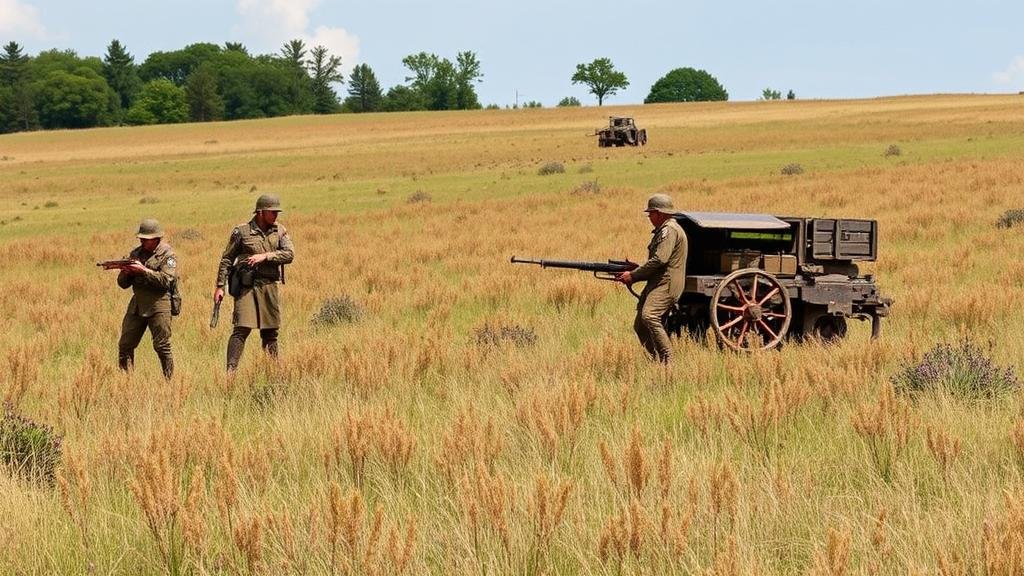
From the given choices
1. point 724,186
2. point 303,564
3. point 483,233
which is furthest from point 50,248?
point 303,564

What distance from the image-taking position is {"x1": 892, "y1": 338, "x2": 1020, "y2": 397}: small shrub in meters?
6.75

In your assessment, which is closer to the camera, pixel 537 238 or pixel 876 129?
pixel 537 238

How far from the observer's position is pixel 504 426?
5.99 meters

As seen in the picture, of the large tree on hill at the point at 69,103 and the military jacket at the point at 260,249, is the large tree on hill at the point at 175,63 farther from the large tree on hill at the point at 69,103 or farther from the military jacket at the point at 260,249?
the military jacket at the point at 260,249

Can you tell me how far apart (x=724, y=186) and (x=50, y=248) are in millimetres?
17791

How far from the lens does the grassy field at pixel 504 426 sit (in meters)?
3.82

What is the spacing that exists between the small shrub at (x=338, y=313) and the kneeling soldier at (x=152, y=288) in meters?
3.27

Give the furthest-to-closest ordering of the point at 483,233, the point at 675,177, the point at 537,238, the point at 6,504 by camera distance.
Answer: the point at 675,177, the point at 483,233, the point at 537,238, the point at 6,504

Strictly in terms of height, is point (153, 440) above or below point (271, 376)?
above

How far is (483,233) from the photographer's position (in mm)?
21578

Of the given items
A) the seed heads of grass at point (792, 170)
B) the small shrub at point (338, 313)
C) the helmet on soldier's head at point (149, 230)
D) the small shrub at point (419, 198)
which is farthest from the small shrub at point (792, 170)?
the helmet on soldier's head at point (149, 230)

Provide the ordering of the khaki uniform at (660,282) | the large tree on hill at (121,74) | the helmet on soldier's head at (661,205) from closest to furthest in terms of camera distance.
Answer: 1. the khaki uniform at (660,282)
2. the helmet on soldier's head at (661,205)
3. the large tree on hill at (121,74)

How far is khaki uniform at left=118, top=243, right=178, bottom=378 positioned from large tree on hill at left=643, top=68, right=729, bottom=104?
175380mm

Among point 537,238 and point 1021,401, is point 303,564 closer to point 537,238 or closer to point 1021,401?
point 1021,401
